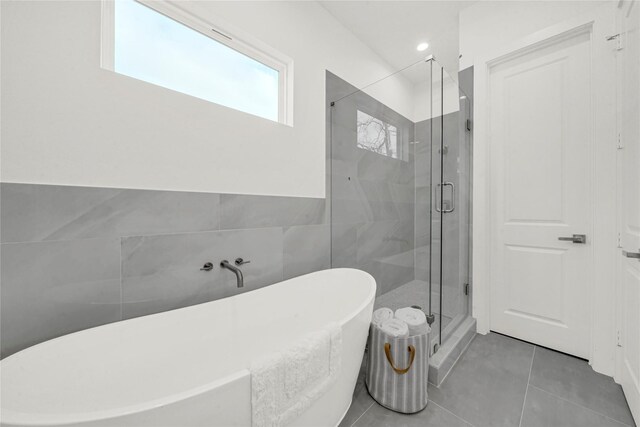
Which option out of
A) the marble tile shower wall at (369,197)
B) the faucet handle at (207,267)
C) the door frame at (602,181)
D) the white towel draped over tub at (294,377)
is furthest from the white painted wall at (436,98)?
the faucet handle at (207,267)

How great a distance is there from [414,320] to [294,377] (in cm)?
88

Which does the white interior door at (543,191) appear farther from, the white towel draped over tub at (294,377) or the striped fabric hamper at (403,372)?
the white towel draped over tub at (294,377)

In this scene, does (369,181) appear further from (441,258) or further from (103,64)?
(103,64)

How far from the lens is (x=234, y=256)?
156cm

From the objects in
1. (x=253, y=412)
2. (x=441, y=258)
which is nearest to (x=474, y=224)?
(x=441, y=258)

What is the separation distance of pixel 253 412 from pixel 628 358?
2.09 meters

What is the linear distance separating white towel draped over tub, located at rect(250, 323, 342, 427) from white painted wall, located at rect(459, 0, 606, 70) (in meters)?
2.62

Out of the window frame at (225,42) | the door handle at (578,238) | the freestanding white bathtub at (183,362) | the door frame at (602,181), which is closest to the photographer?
the freestanding white bathtub at (183,362)

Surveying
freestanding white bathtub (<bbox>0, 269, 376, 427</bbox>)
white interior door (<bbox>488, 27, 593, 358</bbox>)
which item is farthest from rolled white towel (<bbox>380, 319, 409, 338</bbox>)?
white interior door (<bbox>488, 27, 593, 358</bbox>)

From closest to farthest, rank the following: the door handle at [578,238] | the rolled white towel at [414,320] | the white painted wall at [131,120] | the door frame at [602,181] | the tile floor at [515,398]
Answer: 1. the white painted wall at [131,120]
2. the tile floor at [515,398]
3. the rolled white towel at [414,320]
4. the door frame at [602,181]
5. the door handle at [578,238]

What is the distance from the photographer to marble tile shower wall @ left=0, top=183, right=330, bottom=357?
0.97m

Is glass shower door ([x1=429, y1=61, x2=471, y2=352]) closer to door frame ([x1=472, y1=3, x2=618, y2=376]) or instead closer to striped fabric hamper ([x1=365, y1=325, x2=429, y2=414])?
striped fabric hamper ([x1=365, y1=325, x2=429, y2=414])

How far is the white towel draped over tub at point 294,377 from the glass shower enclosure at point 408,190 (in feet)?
3.40

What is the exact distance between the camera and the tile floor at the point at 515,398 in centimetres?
128
